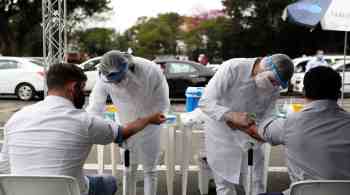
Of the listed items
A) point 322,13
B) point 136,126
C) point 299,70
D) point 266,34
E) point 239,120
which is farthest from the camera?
point 266,34

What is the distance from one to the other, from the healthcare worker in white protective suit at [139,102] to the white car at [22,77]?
1072 centimetres

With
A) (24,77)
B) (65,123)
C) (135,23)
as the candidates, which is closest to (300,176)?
(65,123)

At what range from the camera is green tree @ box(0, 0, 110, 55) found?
29.2m

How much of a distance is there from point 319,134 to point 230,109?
1.12m

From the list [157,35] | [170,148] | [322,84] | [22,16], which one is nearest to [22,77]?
[170,148]

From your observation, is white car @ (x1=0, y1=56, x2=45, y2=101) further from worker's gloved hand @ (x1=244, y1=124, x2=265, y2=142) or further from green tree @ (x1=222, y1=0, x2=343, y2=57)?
green tree @ (x1=222, y1=0, x2=343, y2=57)

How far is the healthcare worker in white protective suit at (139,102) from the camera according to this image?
154 inches

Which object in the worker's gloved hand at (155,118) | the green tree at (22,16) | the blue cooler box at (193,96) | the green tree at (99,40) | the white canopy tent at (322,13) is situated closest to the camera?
the worker's gloved hand at (155,118)

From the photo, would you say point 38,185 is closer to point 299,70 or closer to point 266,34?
point 299,70

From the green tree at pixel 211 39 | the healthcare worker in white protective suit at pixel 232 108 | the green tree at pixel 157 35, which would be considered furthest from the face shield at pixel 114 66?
the green tree at pixel 157 35

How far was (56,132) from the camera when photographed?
259cm

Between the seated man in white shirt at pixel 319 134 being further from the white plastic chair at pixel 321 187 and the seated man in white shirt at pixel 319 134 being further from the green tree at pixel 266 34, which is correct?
the green tree at pixel 266 34

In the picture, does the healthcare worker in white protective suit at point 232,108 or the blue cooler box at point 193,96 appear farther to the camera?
the blue cooler box at point 193,96

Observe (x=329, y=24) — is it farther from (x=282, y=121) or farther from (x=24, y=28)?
(x=24, y=28)
